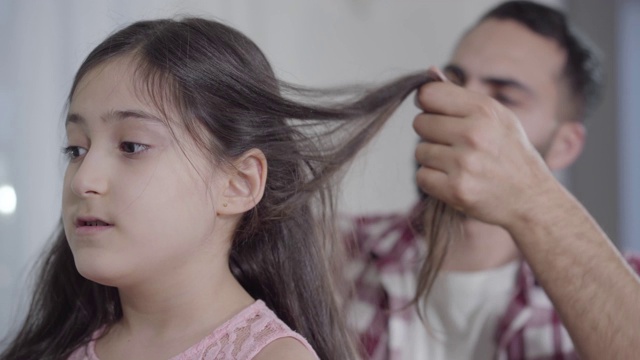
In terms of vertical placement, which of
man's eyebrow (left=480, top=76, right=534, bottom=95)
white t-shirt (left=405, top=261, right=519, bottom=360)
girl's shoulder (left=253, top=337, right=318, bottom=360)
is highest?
man's eyebrow (left=480, top=76, right=534, bottom=95)

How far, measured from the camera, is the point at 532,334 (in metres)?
1.39

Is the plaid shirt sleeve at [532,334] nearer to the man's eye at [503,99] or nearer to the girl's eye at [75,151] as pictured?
the man's eye at [503,99]

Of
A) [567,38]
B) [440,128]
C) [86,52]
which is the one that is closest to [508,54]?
[567,38]

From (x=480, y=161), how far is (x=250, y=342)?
42cm

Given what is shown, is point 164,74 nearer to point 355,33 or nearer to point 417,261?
point 417,261

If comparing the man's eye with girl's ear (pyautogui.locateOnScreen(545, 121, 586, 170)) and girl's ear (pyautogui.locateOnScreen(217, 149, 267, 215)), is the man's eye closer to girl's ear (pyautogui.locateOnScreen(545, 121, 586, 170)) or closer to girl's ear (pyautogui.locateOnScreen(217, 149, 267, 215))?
girl's ear (pyautogui.locateOnScreen(545, 121, 586, 170))

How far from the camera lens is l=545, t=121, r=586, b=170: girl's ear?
1764mm

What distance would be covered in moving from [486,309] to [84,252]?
2.90 ft

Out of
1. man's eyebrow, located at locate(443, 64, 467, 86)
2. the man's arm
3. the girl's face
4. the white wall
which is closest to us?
Result: the girl's face

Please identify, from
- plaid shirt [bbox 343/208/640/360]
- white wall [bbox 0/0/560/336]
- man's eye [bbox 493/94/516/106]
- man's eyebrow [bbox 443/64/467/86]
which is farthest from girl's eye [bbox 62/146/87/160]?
man's eye [bbox 493/94/516/106]

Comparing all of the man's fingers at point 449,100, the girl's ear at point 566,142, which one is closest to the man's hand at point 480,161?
the man's fingers at point 449,100

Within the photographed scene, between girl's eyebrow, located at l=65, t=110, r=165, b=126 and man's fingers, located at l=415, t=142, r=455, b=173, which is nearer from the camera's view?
girl's eyebrow, located at l=65, t=110, r=165, b=126

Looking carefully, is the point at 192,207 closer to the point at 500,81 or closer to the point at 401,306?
the point at 401,306

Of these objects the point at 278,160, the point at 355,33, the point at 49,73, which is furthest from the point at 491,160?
the point at 355,33
